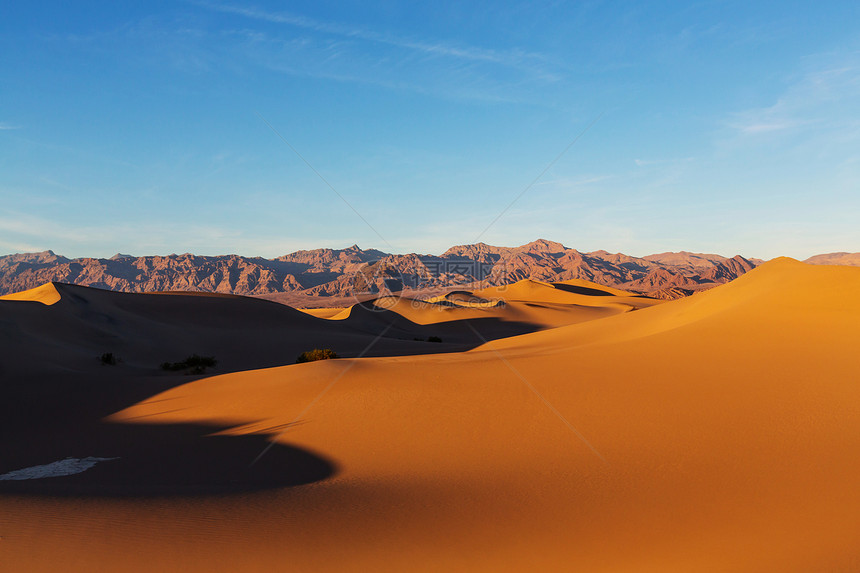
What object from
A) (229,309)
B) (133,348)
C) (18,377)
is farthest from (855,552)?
(229,309)

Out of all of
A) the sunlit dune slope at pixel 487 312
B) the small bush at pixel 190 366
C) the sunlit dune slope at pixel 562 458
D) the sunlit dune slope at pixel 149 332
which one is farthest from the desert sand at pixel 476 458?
the sunlit dune slope at pixel 487 312

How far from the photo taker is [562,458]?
7891 millimetres

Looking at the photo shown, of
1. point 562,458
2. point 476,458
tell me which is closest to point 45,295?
point 476,458

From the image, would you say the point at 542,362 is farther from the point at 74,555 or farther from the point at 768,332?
the point at 74,555

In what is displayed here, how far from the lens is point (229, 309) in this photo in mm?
44688

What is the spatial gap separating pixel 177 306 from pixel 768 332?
138ft

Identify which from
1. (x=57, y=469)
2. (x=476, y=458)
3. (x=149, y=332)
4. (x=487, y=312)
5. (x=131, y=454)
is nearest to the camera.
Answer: (x=476, y=458)

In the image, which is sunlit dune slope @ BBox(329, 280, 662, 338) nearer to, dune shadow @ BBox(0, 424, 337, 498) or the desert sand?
the desert sand

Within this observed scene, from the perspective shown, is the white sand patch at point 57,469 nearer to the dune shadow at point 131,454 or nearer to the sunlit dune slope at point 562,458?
the dune shadow at point 131,454

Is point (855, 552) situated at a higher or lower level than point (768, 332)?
lower

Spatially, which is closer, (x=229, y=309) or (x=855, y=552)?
(x=855, y=552)

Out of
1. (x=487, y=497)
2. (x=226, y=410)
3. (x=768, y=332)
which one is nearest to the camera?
(x=487, y=497)

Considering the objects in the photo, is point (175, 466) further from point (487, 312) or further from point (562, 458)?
point (487, 312)

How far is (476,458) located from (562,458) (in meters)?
1.37
